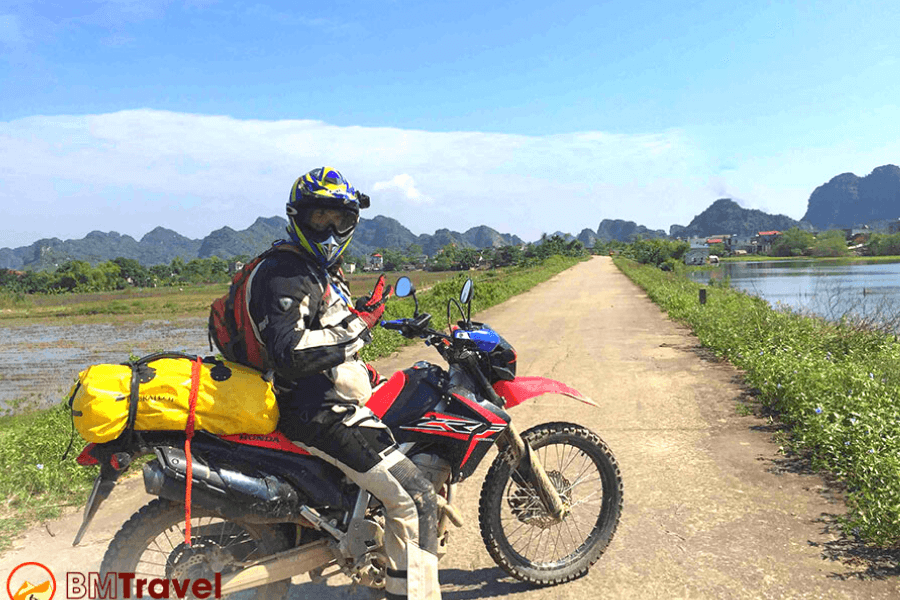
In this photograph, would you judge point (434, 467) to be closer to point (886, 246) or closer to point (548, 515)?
point (548, 515)

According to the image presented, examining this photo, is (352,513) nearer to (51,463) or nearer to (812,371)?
(51,463)

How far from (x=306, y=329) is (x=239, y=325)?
1.01 feet

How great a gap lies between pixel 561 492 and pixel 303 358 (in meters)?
1.67

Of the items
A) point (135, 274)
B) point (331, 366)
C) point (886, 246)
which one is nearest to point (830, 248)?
point (886, 246)

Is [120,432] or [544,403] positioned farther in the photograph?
[544,403]

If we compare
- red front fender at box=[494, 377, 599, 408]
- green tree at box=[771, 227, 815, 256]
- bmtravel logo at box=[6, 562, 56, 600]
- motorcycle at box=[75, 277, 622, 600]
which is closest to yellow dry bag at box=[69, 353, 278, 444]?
motorcycle at box=[75, 277, 622, 600]

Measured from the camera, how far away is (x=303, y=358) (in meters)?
2.29

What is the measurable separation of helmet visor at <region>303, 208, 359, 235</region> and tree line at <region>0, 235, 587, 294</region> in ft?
148

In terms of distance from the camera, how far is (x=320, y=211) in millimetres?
2588

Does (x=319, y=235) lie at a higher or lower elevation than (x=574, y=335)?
higher

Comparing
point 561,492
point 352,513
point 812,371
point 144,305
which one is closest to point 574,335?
point 812,371

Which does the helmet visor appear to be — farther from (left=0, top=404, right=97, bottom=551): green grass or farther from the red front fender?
(left=0, top=404, right=97, bottom=551): green grass

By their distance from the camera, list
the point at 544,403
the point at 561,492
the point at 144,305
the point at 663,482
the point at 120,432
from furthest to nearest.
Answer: the point at 144,305 < the point at 544,403 < the point at 663,482 < the point at 561,492 < the point at 120,432

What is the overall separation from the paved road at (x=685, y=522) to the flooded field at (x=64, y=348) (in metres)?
7.53
